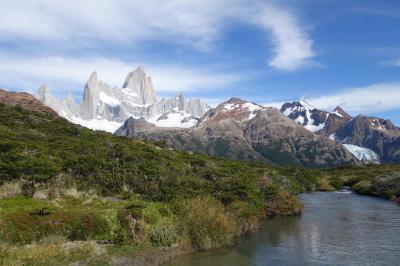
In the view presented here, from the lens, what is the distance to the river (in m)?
37.2

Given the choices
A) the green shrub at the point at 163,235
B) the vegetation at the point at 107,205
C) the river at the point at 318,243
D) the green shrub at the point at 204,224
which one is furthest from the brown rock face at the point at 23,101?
Answer: the green shrub at the point at 163,235

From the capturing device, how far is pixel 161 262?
114 feet

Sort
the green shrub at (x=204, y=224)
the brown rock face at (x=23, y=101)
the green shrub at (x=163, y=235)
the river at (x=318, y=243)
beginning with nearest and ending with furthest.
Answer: the green shrub at (x=163, y=235) < the river at (x=318, y=243) < the green shrub at (x=204, y=224) < the brown rock face at (x=23, y=101)

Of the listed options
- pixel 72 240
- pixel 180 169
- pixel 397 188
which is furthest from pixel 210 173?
pixel 397 188

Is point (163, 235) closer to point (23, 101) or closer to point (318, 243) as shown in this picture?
point (318, 243)

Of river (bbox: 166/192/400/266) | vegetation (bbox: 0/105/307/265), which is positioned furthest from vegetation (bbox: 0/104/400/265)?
river (bbox: 166/192/400/266)

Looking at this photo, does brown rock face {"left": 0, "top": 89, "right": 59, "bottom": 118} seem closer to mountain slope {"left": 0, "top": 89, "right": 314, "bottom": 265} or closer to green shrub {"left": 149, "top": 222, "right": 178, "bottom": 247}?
mountain slope {"left": 0, "top": 89, "right": 314, "bottom": 265}

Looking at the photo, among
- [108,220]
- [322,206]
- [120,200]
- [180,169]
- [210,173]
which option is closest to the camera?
[108,220]

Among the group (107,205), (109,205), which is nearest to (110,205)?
(109,205)

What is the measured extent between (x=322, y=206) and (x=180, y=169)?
36.6m

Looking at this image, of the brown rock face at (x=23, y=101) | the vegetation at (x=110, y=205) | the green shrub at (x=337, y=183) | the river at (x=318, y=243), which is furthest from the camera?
the green shrub at (x=337, y=183)

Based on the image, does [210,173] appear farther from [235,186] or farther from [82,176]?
[82,176]

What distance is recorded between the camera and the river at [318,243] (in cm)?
3719

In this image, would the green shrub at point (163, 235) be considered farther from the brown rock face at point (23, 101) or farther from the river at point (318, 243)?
the brown rock face at point (23, 101)
